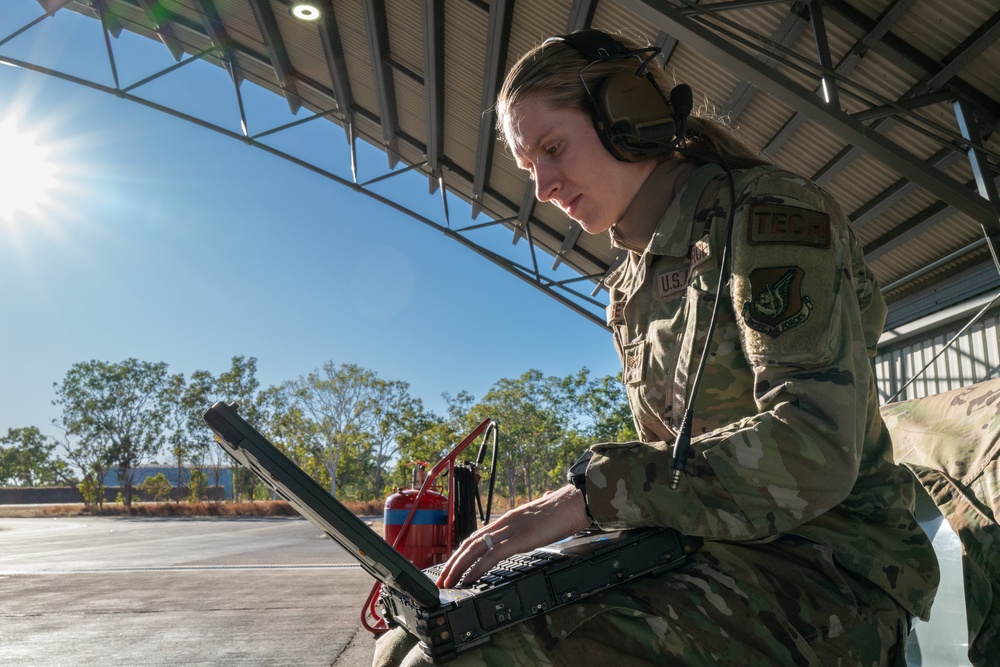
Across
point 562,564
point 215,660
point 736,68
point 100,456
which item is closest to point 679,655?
point 562,564

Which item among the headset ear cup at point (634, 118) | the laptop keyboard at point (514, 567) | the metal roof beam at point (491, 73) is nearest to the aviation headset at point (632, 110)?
the headset ear cup at point (634, 118)

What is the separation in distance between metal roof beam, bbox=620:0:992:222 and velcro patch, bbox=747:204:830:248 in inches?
148

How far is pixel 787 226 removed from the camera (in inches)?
40.7

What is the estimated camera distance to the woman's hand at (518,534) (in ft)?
3.26

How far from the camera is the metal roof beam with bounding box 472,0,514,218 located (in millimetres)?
5852

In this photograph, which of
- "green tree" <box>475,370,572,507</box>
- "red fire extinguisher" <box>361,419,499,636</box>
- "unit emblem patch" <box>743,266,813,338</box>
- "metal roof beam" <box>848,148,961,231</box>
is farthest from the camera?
"green tree" <box>475,370,572,507</box>

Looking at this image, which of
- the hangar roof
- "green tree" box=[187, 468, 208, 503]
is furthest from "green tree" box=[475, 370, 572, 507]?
the hangar roof

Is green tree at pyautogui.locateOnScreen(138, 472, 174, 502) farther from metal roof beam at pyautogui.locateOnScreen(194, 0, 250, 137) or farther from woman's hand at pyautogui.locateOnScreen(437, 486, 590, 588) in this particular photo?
woman's hand at pyautogui.locateOnScreen(437, 486, 590, 588)

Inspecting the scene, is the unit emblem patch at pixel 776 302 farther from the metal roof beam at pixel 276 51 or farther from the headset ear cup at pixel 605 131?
the metal roof beam at pixel 276 51

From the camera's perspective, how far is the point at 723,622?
0.90 m

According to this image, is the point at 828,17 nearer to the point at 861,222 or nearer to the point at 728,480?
→ the point at 861,222

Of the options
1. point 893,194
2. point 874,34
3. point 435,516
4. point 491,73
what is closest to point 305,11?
point 491,73

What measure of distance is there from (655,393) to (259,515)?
39.7 meters

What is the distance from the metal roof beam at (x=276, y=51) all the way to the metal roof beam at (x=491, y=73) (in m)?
2.44
